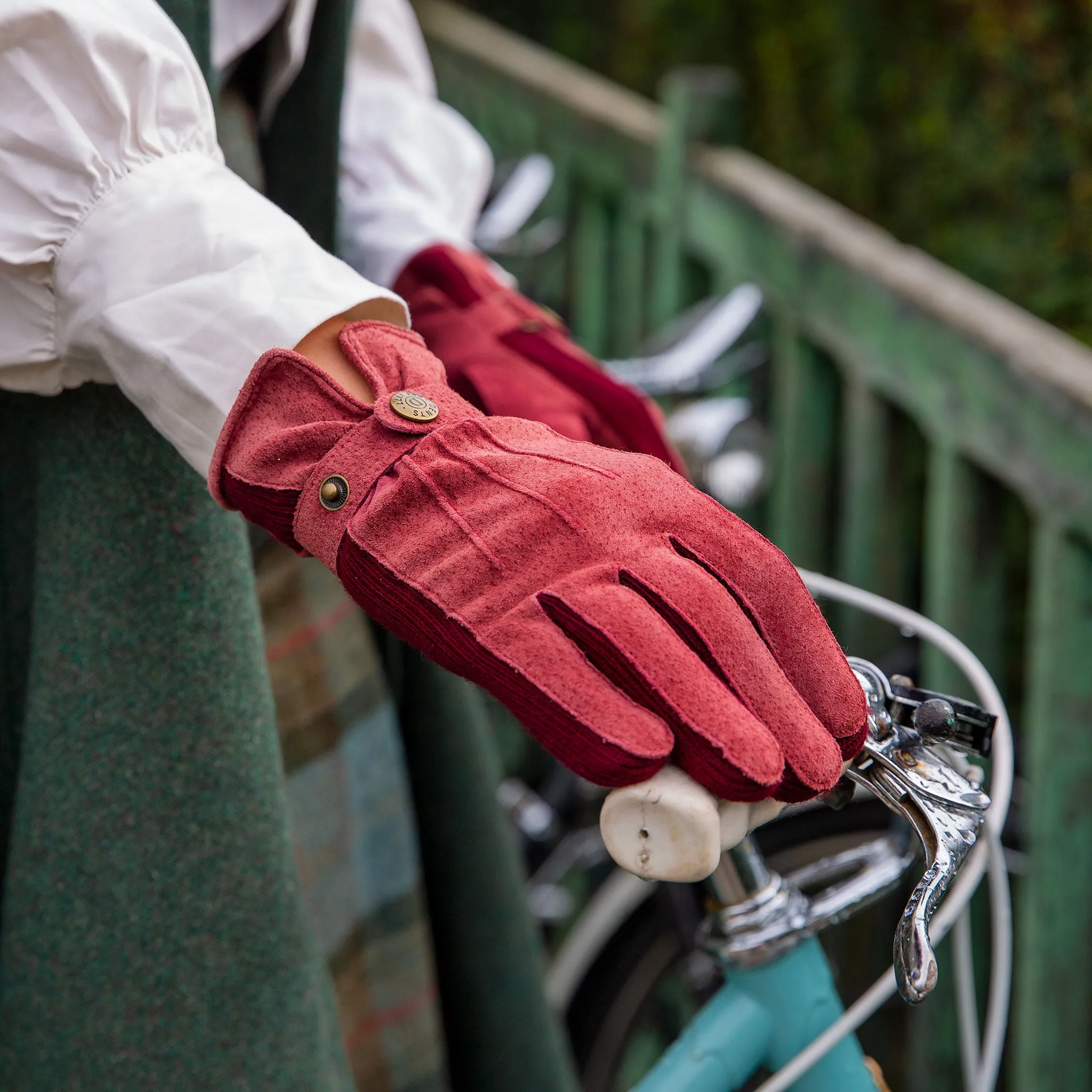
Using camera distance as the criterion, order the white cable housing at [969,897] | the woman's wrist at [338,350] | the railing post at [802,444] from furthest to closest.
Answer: the railing post at [802,444], the white cable housing at [969,897], the woman's wrist at [338,350]

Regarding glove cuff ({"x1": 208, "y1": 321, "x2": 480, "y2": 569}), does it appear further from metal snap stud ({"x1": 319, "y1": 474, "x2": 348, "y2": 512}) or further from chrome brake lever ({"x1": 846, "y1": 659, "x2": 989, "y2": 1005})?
chrome brake lever ({"x1": 846, "y1": 659, "x2": 989, "y2": 1005})

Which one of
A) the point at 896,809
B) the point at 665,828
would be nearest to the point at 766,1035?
the point at 896,809

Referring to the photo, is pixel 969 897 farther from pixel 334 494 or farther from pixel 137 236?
pixel 137 236

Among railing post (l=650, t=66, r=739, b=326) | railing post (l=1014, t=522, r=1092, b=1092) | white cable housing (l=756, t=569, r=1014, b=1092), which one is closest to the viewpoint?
white cable housing (l=756, t=569, r=1014, b=1092)

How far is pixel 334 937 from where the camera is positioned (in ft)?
3.39

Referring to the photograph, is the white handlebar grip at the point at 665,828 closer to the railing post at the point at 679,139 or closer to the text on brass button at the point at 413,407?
the text on brass button at the point at 413,407

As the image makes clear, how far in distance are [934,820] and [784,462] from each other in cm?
118

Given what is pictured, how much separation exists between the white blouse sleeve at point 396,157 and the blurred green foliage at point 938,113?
0.92 meters

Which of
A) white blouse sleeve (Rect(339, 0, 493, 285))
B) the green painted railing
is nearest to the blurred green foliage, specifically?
the green painted railing

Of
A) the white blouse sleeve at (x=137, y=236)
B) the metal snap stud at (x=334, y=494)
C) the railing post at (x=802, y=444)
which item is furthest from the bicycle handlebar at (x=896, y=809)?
the railing post at (x=802, y=444)

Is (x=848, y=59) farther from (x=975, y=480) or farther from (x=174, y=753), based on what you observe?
(x=174, y=753)

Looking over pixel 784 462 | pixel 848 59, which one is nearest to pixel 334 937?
pixel 784 462

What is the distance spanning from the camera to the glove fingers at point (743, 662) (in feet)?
1.66

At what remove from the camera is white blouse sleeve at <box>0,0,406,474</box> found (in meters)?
0.61
